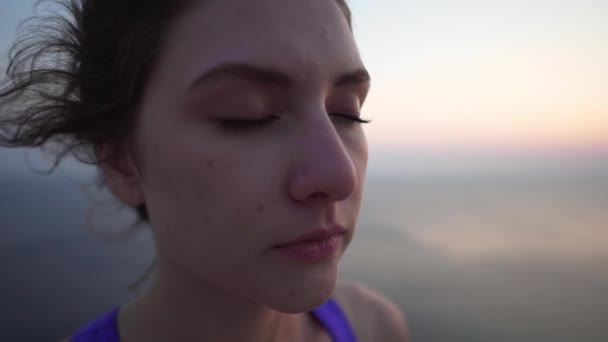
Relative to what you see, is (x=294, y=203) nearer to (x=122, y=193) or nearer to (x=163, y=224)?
(x=163, y=224)

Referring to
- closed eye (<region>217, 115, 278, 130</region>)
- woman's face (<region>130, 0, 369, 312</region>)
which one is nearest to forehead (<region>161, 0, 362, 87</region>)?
woman's face (<region>130, 0, 369, 312</region>)

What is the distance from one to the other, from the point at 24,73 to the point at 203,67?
26.9 inches

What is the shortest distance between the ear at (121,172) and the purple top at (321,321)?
0.39 m

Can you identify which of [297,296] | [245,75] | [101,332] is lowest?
[101,332]

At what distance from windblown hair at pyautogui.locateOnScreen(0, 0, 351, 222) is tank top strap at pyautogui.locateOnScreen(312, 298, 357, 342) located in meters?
0.62

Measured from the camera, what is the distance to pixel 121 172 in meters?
Answer: 0.87

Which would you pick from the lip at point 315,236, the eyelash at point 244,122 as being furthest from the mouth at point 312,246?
the eyelash at point 244,122

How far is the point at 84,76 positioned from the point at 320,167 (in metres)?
0.70

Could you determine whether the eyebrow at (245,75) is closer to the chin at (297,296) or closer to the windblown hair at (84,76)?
the windblown hair at (84,76)

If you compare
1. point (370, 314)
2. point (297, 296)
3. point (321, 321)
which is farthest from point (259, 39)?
point (370, 314)

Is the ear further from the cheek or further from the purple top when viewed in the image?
the purple top

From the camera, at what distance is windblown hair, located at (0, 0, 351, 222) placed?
789mm

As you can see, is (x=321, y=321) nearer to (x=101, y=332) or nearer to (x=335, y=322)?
(x=335, y=322)

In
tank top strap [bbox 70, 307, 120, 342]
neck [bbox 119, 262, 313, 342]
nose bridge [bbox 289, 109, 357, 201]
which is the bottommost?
tank top strap [bbox 70, 307, 120, 342]
